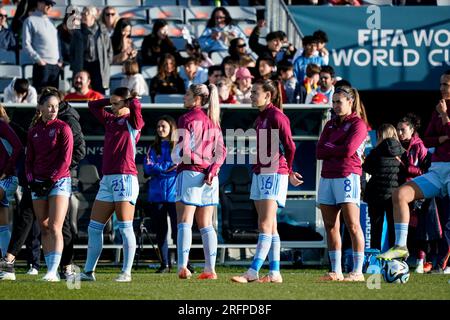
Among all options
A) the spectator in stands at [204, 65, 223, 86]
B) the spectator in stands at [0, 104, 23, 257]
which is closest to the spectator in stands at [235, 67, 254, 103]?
the spectator in stands at [204, 65, 223, 86]

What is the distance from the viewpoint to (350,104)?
12.3 m

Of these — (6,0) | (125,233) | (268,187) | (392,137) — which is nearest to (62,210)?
(125,233)

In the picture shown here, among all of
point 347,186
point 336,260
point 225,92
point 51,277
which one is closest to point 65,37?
point 225,92

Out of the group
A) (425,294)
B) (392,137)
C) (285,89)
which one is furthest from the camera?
(285,89)

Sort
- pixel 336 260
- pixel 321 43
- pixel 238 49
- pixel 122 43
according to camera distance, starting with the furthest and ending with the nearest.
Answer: pixel 122 43 → pixel 238 49 → pixel 321 43 → pixel 336 260

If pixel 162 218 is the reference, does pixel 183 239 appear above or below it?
above

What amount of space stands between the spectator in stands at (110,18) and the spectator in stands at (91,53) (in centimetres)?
123

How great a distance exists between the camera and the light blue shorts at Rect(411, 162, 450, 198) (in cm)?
1155

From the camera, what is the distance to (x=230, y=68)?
1811cm

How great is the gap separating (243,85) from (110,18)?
10.8 feet

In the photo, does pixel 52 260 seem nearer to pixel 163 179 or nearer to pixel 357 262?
pixel 357 262
